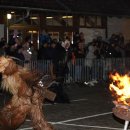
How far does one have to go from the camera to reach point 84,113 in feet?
44.7

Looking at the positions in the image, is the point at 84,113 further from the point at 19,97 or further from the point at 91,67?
the point at 91,67

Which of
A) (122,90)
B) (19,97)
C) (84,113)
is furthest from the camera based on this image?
(84,113)

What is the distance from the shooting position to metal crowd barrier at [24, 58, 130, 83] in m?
20.4

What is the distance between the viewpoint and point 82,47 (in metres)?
21.1

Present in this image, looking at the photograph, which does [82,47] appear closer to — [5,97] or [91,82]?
[91,82]

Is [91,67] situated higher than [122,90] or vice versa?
[122,90]

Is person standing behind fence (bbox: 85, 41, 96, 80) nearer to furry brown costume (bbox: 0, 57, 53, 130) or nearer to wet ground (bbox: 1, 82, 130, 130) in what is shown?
wet ground (bbox: 1, 82, 130, 130)

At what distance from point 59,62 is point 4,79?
1148 centimetres

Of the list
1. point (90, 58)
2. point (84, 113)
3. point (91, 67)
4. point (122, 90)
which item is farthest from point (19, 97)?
point (90, 58)

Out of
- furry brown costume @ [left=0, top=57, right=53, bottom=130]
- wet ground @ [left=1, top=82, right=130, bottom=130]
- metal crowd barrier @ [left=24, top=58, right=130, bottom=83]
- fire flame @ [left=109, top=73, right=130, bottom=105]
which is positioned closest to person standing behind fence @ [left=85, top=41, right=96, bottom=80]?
metal crowd barrier @ [left=24, top=58, right=130, bottom=83]

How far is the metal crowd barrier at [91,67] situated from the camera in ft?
66.9

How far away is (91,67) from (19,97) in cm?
1389

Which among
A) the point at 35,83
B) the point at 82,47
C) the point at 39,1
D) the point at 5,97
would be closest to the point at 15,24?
the point at 39,1

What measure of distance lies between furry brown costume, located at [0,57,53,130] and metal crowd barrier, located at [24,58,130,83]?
11.2 meters
